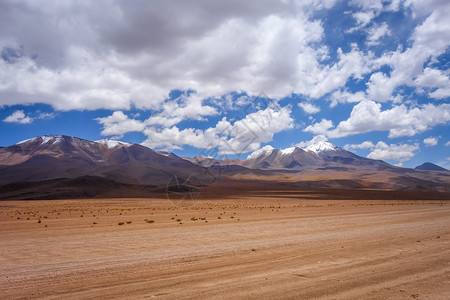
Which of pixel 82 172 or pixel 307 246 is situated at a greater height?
pixel 82 172

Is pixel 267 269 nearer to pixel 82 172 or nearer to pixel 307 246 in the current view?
pixel 307 246

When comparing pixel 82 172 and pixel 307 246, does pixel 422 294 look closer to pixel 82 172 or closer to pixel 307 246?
pixel 307 246

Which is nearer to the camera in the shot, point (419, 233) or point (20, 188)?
point (419, 233)

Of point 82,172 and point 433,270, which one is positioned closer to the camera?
point 433,270

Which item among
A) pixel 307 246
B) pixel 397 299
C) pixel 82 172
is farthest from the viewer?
pixel 82 172

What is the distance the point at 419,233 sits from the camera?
17188mm

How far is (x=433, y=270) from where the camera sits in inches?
362

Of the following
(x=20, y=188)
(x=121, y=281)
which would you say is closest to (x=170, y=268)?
(x=121, y=281)

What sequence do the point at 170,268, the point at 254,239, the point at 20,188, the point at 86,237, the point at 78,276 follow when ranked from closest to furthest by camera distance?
the point at 78,276, the point at 170,268, the point at 254,239, the point at 86,237, the point at 20,188

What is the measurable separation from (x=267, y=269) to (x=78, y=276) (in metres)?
5.19

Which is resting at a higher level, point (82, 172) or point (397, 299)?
point (82, 172)

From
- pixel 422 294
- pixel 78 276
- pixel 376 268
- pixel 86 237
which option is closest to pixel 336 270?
pixel 376 268

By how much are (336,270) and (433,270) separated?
2544mm

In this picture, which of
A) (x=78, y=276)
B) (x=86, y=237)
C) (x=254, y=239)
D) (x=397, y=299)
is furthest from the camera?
(x=86, y=237)
